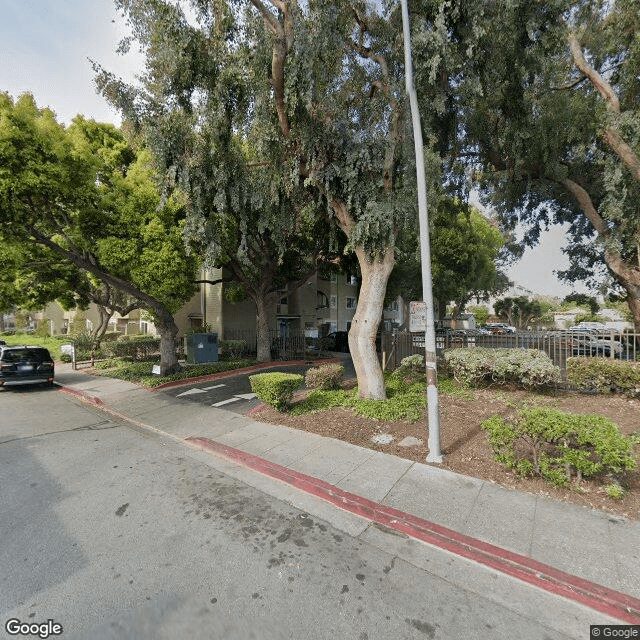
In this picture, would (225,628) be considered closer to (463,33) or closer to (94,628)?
(94,628)

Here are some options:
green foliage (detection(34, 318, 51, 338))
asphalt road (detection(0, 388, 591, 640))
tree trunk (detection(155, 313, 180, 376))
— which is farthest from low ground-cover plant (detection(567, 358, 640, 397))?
green foliage (detection(34, 318, 51, 338))

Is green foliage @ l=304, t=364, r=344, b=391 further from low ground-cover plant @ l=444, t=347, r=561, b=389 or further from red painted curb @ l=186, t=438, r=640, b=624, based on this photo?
red painted curb @ l=186, t=438, r=640, b=624

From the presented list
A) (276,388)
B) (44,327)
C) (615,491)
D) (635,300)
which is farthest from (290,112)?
(44,327)

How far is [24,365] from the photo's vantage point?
11672 millimetres

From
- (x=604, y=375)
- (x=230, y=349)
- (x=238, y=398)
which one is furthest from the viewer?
(x=230, y=349)

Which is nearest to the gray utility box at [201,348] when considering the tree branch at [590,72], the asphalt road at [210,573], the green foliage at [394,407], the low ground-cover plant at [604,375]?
the green foliage at [394,407]

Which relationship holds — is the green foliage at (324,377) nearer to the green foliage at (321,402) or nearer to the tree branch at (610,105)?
the green foliage at (321,402)

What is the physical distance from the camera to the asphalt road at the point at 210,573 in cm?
264

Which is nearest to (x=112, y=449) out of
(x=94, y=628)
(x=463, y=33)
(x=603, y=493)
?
(x=94, y=628)

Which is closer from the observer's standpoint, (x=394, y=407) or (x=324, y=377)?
(x=394, y=407)

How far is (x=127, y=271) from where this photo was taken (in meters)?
11.8

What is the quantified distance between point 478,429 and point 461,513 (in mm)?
2831

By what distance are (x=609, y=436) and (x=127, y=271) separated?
13.5 metres

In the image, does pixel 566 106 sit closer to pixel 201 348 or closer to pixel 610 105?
pixel 610 105
